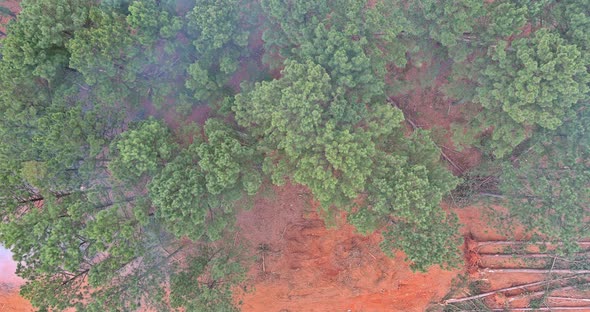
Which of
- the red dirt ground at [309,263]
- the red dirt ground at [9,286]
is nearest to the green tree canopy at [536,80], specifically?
the red dirt ground at [309,263]

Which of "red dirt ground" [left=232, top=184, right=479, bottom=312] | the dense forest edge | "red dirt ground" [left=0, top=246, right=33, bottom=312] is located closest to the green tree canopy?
the dense forest edge

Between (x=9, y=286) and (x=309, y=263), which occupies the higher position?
(x=9, y=286)

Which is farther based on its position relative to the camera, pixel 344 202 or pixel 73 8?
pixel 344 202

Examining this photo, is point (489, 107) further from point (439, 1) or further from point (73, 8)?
Result: point (73, 8)

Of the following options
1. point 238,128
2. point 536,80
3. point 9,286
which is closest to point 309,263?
point 238,128

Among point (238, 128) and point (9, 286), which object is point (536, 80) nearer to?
point (238, 128)

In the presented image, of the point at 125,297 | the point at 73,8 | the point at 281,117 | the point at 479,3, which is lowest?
the point at 125,297

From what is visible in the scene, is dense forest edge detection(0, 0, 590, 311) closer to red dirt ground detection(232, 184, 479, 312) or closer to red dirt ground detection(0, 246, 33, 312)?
red dirt ground detection(232, 184, 479, 312)

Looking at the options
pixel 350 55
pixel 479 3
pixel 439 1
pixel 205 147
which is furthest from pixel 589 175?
pixel 205 147
